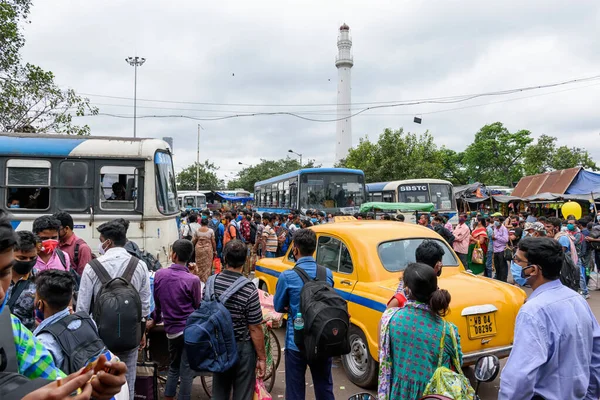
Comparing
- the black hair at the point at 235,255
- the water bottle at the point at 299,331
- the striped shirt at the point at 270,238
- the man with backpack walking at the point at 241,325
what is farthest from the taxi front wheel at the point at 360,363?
the striped shirt at the point at 270,238

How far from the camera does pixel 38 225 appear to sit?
4.25 m

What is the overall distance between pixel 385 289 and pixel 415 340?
2.10 m

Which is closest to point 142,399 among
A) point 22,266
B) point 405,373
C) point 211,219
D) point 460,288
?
point 22,266

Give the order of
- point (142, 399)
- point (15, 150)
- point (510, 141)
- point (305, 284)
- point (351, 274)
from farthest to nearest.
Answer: point (510, 141), point (15, 150), point (351, 274), point (142, 399), point (305, 284)

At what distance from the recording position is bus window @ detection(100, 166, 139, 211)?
8.45 metres

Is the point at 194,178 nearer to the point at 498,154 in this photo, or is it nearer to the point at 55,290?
the point at 498,154

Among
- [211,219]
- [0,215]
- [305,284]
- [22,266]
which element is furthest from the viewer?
[211,219]

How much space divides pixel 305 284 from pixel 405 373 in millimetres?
1151

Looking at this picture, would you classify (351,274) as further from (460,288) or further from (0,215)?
(0,215)

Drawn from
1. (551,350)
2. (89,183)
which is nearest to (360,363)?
(551,350)

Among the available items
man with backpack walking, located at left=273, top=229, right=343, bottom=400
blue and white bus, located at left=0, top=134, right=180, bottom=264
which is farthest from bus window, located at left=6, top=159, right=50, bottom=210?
man with backpack walking, located at left=273, top=229, right=343, bottom=400

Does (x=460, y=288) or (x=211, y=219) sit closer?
(x=460, y=288)

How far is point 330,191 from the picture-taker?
16656 millimetres

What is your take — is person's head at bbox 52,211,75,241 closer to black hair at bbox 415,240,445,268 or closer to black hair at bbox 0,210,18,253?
black hair at bbox 0,210,18,253
